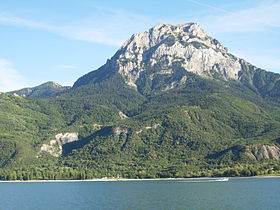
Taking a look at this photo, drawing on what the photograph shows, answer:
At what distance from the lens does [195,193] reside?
178m

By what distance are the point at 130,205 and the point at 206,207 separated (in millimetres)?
24955

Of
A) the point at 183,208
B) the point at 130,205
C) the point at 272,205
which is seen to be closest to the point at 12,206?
the point at 130,205

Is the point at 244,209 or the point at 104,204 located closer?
the point at 244,209

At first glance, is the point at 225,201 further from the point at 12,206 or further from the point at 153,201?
the point at 12,206

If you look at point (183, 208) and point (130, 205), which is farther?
point (130, 205)

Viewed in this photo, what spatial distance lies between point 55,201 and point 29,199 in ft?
51.2

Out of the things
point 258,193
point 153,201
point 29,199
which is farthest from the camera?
point 29,199

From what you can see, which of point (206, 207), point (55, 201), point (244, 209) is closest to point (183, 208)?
point (206, 207)

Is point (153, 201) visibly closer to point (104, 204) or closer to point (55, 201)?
point (104, 204)

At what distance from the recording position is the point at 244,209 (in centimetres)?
12762

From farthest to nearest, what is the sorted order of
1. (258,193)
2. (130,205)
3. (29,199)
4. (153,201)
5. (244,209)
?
(29,199) → (258,193) → (153,201) → (130,205) → (244,209)

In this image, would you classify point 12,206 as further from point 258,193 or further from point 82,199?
point 258,193

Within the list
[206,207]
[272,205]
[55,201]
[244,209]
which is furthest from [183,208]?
[55,201]

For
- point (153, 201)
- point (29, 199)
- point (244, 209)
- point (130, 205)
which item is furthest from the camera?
point (29, 199)
